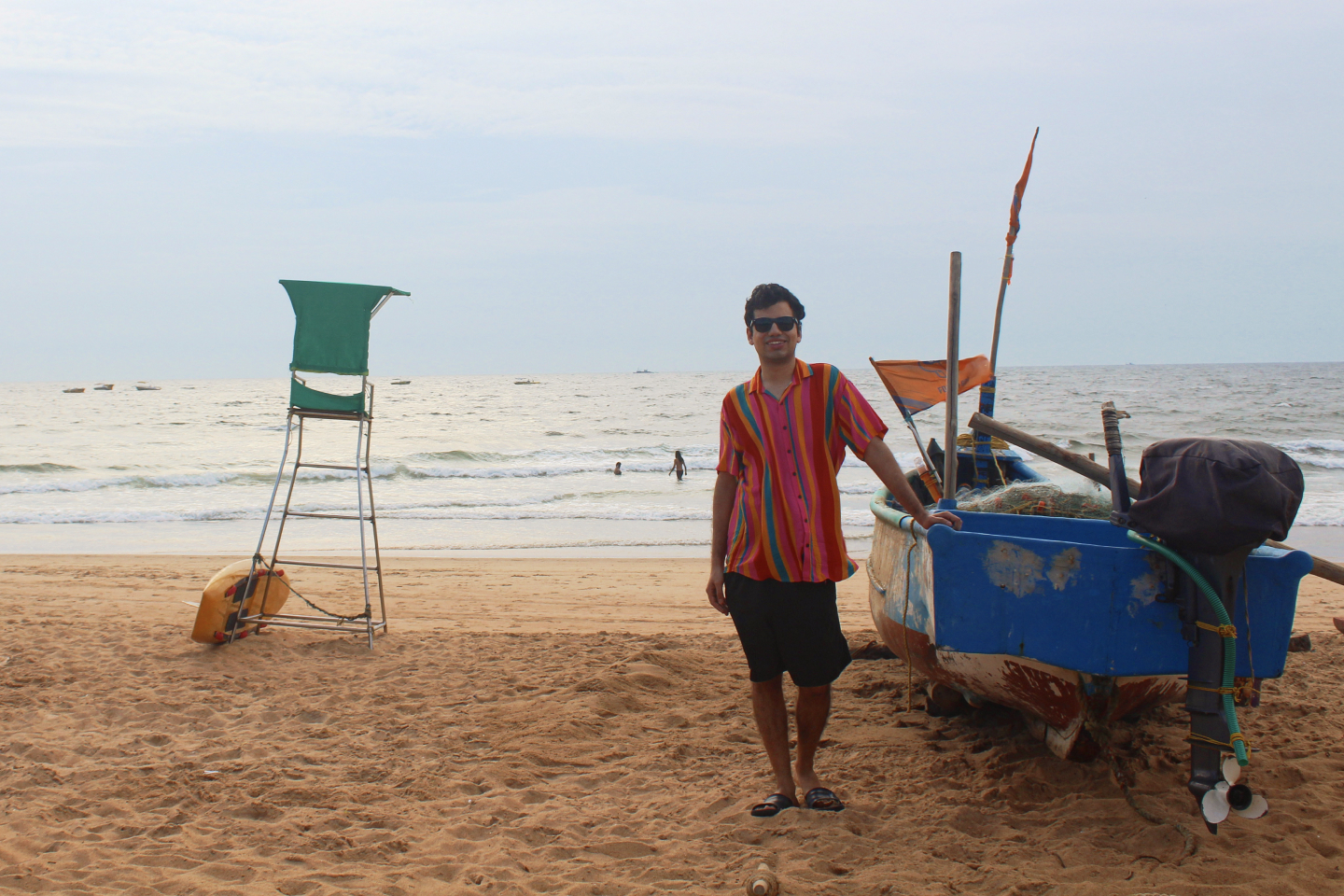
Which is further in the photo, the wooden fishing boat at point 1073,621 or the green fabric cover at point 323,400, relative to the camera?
the green fabric cover at point 323,400

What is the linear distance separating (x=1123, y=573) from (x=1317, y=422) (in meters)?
38.2

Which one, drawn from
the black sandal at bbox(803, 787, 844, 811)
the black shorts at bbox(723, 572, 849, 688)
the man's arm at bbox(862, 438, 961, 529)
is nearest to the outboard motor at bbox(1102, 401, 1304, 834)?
the man's arm at bbox(862, 438, 961, 529)

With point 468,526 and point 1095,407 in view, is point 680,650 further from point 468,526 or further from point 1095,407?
point 1095,407

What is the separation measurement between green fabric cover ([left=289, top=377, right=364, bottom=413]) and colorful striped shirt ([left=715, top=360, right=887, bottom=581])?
348 centimetres

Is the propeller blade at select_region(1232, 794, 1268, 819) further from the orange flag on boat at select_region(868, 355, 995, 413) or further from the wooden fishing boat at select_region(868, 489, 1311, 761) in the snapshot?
the orange flag on boat at select_region(868, 355, 995, 413)

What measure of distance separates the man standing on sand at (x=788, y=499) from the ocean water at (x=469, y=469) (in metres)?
1.85

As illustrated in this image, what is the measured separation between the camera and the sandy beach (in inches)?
125

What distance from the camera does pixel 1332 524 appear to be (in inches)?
546

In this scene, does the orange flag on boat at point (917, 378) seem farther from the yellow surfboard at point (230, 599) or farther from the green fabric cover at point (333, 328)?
the yellow surfboard at point (230, 599)

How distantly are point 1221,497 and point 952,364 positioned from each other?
1207 mm

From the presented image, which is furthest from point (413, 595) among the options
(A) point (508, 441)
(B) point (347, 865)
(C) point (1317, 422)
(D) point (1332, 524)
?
(C) point (1317, 422)

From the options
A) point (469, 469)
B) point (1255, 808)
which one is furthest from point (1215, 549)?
point (469, 469)

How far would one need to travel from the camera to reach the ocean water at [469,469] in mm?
A: 13891

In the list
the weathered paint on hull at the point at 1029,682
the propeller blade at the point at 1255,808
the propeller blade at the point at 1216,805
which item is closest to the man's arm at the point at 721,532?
the weathered paint on hull at the point at 1029,682
